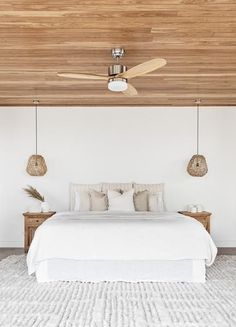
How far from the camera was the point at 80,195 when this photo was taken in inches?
259

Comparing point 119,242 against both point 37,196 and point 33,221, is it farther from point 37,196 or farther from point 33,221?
point 37,196

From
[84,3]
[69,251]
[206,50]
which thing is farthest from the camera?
[69,251]

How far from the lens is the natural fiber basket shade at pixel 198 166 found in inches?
274

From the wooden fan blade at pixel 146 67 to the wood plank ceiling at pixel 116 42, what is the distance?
0.83ft

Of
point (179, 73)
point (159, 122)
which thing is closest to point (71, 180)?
point (159, 122)

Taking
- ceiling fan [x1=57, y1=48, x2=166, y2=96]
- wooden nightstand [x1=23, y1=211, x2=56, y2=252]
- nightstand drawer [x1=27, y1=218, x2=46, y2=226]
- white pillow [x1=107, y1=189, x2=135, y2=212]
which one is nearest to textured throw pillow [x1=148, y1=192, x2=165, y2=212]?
white pillow [x1=107, y1=189, x2=135, y2=212]

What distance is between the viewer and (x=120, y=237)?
4605 millimetres

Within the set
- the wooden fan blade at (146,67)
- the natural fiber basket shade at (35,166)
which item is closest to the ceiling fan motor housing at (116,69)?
the wooden fan blade at (146,67)

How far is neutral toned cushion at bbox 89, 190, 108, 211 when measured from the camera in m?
6.42

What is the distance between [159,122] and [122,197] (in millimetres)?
1687

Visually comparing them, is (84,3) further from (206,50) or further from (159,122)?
(159,122)

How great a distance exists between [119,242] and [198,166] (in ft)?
9.35

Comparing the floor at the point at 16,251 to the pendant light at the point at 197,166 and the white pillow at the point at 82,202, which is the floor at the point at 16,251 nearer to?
the white pillow at the point at 82,202

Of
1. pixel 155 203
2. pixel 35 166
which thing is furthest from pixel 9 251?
pixel 155 203
